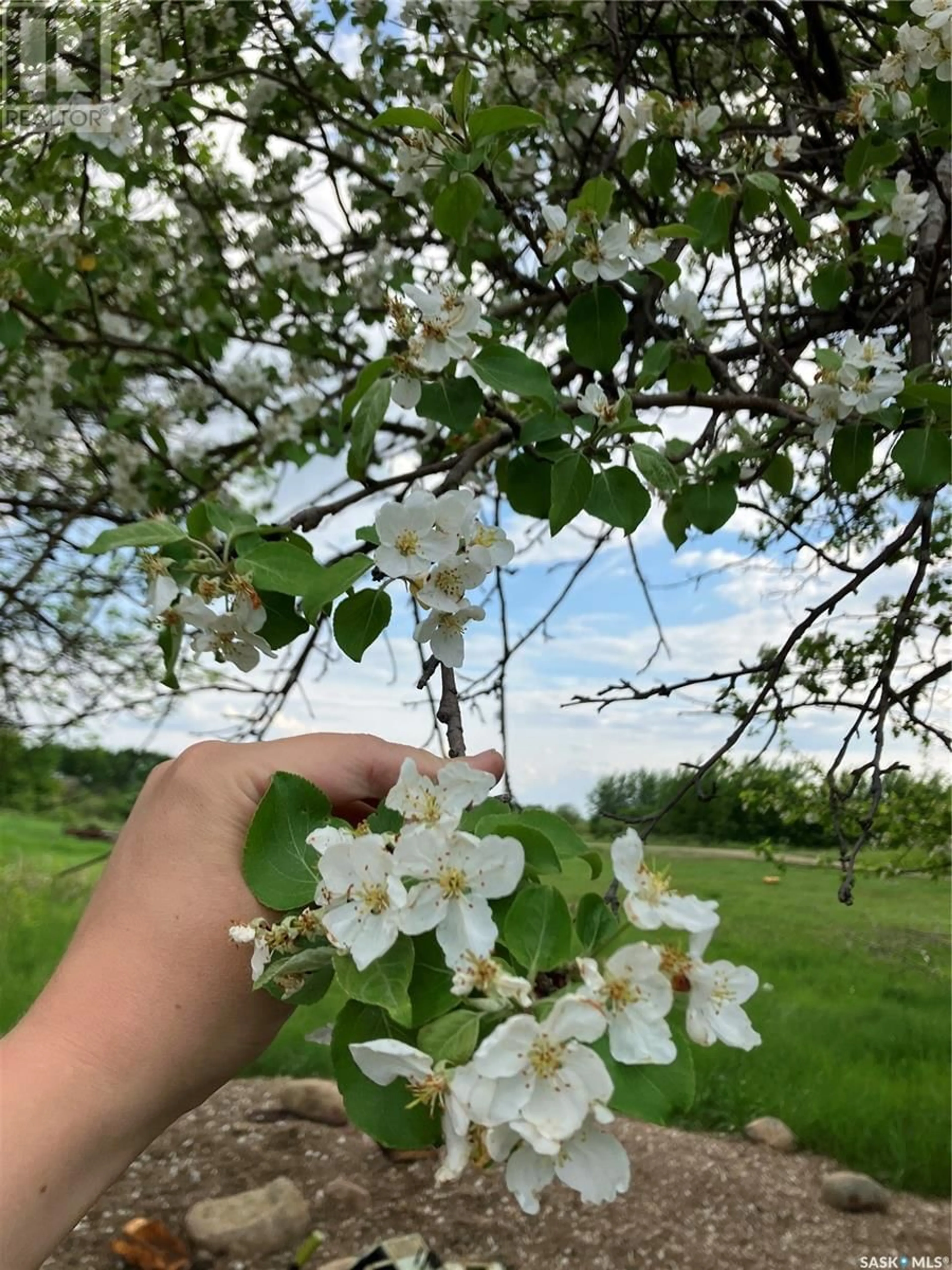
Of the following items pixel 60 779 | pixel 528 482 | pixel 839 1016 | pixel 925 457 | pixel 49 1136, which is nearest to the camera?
pixel 49 1136

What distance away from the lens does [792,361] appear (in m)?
Answer: 1.65

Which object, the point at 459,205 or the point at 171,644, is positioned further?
the point at 459,205

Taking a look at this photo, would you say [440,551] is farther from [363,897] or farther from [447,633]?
[363,897]

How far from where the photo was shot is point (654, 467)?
90cm

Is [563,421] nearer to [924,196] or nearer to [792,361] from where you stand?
[924,196]

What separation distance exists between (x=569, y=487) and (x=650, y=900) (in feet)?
1.65

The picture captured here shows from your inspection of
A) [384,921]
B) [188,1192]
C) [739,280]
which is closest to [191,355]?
[739,280]

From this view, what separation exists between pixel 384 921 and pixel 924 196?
4.27ft

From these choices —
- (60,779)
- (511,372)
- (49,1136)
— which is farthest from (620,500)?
(60,779)

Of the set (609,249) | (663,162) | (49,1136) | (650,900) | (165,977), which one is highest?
(663,162)

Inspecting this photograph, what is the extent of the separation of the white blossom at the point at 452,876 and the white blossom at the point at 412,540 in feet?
0.91

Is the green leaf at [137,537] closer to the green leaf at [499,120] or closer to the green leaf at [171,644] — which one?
the green leaf at [171,644]

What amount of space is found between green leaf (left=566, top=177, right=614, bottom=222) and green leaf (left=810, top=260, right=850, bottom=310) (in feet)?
1.71

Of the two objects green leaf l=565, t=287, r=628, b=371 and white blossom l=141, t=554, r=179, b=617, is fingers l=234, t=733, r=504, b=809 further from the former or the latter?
green leaf l=565, t=287, r=628, b=371
